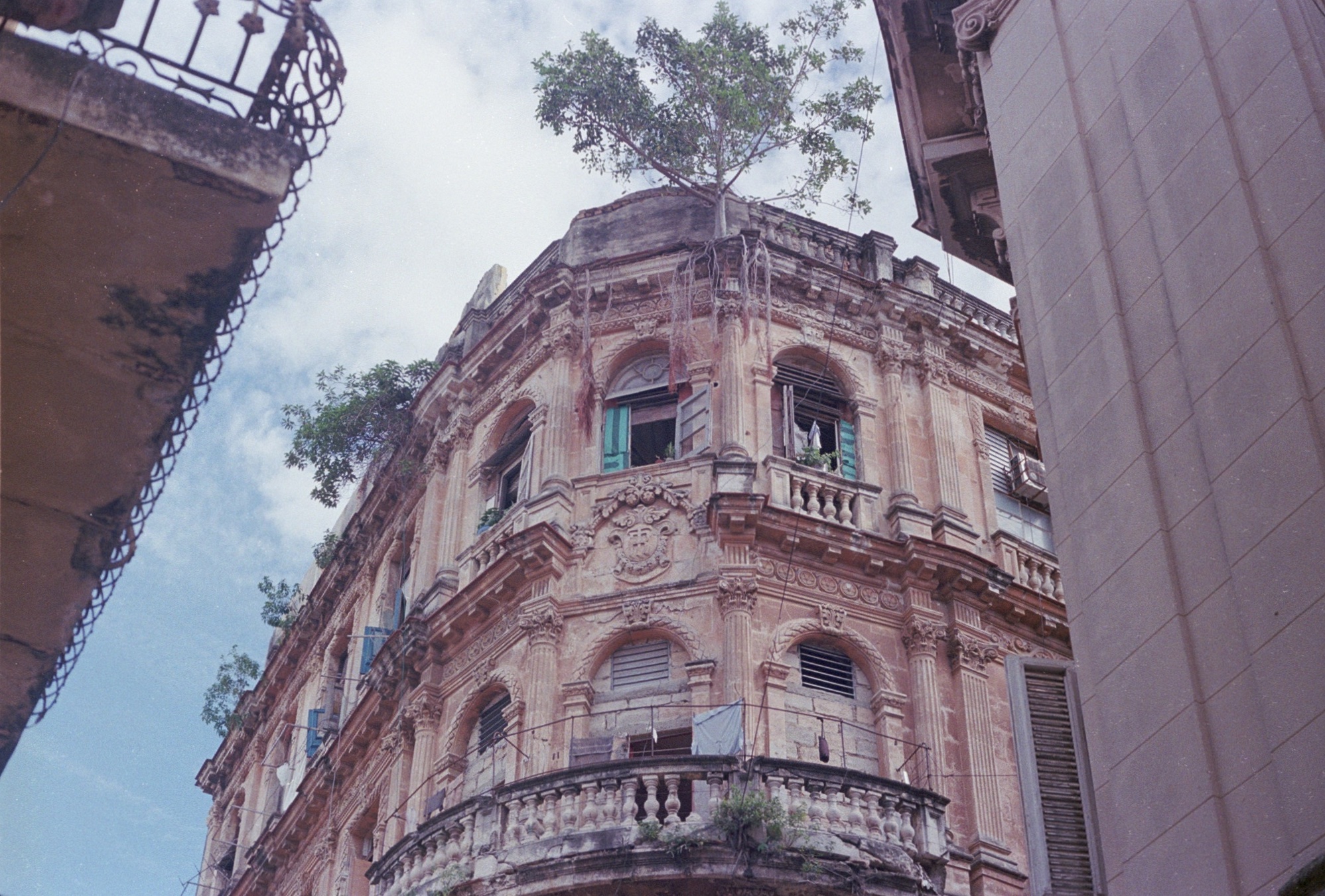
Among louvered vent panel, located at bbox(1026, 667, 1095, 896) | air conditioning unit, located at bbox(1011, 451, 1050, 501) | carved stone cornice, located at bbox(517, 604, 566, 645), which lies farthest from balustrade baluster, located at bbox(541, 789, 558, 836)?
air conditioning unit, located at bbox(1011, 451, 1050, 501)

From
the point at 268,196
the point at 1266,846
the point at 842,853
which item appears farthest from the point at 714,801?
the point at 268,196

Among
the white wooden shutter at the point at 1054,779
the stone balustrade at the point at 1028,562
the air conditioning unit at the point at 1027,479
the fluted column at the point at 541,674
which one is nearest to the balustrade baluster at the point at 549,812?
the fluted column at the point at 541,674

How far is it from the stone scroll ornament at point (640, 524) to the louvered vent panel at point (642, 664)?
2.75ft

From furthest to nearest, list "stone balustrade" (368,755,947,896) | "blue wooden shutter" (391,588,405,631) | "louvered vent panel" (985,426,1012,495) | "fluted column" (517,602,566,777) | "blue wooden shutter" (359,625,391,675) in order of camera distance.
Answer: "blue wooden shutter" (391,588,405,631)
"blue wooden shutter" (359,625,391,675)
"louvered vent panel" (985,426,1012,495)
"fluted column" (517,602,566,777)
"stone balustrade" (368,755,947,896)

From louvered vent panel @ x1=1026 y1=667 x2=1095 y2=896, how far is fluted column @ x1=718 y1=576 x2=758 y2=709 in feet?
27.0

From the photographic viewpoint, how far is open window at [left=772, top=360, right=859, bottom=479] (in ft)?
73.4

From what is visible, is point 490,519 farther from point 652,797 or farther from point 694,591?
point 652,797

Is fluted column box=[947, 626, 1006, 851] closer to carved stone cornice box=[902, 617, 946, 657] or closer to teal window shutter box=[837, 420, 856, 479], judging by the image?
carved stone cornice box=[902, 617, 946, 657]

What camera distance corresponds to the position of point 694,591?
20141mm

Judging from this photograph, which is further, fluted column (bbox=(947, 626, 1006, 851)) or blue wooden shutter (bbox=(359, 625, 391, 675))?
blue wooden shutter (bbox=(359, 625, 391, 675))

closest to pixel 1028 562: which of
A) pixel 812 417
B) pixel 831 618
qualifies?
pixel 831 618

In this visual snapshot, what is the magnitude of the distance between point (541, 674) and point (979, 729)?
17.0ft

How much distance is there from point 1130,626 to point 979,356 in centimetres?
1521

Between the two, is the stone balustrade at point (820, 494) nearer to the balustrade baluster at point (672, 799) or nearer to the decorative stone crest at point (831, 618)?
the decorative stone crest at point (831, 618)
